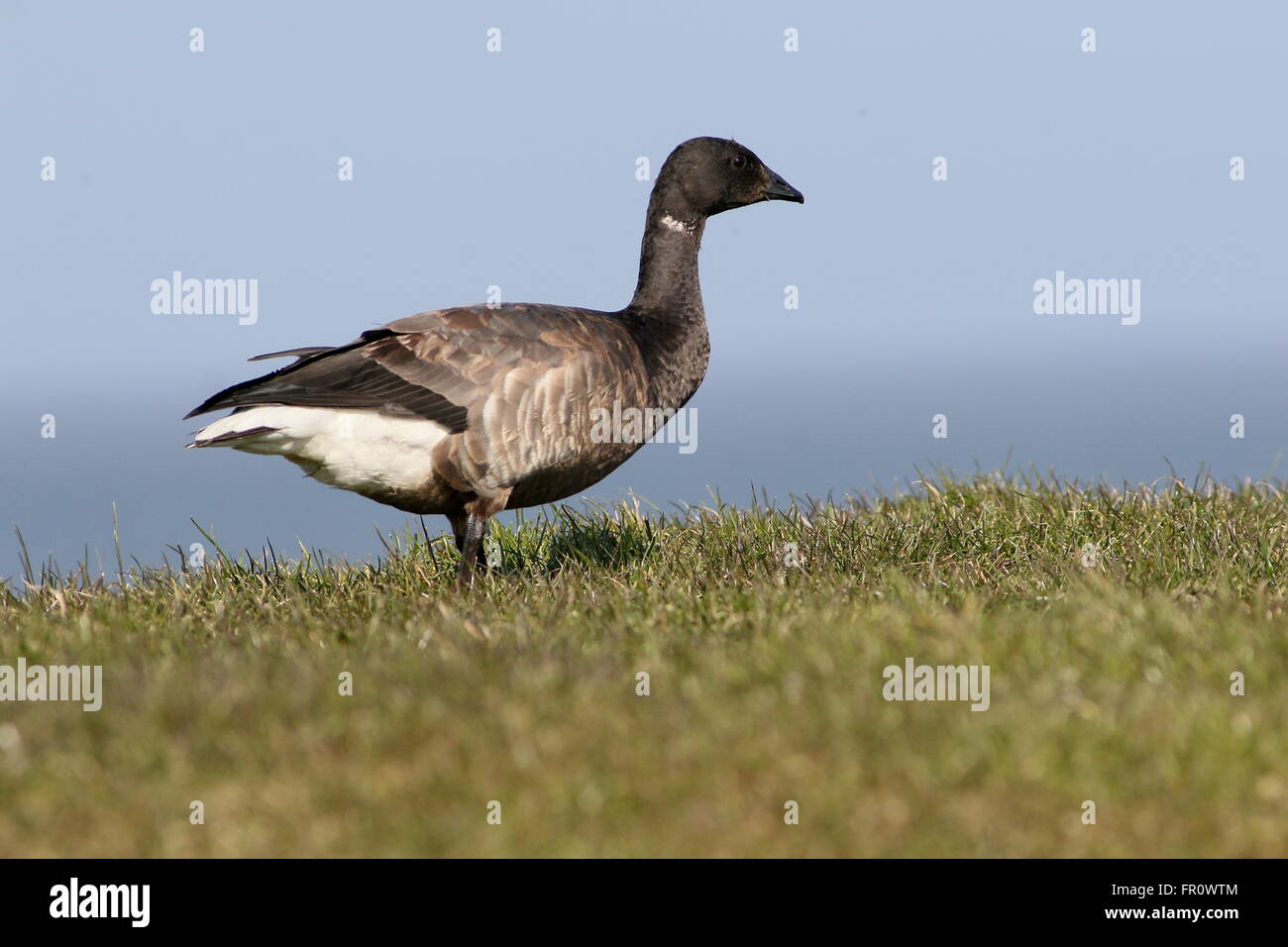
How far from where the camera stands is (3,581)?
8273 mm

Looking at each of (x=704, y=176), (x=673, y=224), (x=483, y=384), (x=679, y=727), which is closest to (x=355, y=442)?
(x=483, y=384)

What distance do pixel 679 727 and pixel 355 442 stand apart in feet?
12.9

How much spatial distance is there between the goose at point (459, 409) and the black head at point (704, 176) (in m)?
1.32

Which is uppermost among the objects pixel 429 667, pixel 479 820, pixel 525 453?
pixel 525 453

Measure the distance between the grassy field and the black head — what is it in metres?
3.40

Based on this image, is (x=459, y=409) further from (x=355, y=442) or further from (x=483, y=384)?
(x=355, y=442)

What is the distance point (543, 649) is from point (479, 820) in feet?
4.67

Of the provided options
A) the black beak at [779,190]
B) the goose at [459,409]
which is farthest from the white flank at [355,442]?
the black beak at [779,190]

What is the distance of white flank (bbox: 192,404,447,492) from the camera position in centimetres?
770

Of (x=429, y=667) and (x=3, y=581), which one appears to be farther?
(x=3, y=581)

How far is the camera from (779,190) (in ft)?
31.3

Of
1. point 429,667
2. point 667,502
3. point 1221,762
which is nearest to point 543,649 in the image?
point 429,667

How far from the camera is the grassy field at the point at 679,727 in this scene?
4.03m
